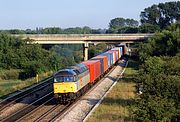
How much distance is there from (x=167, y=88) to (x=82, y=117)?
696 cm

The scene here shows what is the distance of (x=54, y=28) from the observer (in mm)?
193250

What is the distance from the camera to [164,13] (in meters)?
168

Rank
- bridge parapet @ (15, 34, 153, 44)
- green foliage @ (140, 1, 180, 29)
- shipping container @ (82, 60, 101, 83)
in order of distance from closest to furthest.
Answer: shipping container @ (82, 60, 101, 83)
bridge parapet @ (15, 34, 153, 44)
green foliage @ (140, 1, 180, 29)

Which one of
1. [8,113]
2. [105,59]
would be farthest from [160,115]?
[105,59]

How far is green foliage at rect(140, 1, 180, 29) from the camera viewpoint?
165 m

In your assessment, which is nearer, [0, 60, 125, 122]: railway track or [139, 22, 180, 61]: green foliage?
[0, 60, 125, 122]: railway track

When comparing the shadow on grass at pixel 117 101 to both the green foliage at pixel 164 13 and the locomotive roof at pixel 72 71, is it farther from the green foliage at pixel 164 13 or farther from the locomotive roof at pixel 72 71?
the green foliage at pixel 164 13

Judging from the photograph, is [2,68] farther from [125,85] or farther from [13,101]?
[13,101]

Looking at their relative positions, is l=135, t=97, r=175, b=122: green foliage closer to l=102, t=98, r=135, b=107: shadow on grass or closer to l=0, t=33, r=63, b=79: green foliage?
l=102, t=98, r=135, b=107: shadow on grass

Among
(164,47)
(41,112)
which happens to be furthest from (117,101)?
(164,47)

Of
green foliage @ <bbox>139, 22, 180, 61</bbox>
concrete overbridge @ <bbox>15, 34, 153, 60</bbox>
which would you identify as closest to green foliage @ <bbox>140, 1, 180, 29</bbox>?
concrete overbridge @ <bbox>15, 34, 153, 60</bbox>

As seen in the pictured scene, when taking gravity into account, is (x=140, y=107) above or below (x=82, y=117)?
above

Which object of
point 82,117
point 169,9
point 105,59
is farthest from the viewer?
point 169,9

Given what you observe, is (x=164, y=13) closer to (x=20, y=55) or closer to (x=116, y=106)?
(x=20, y=55)
